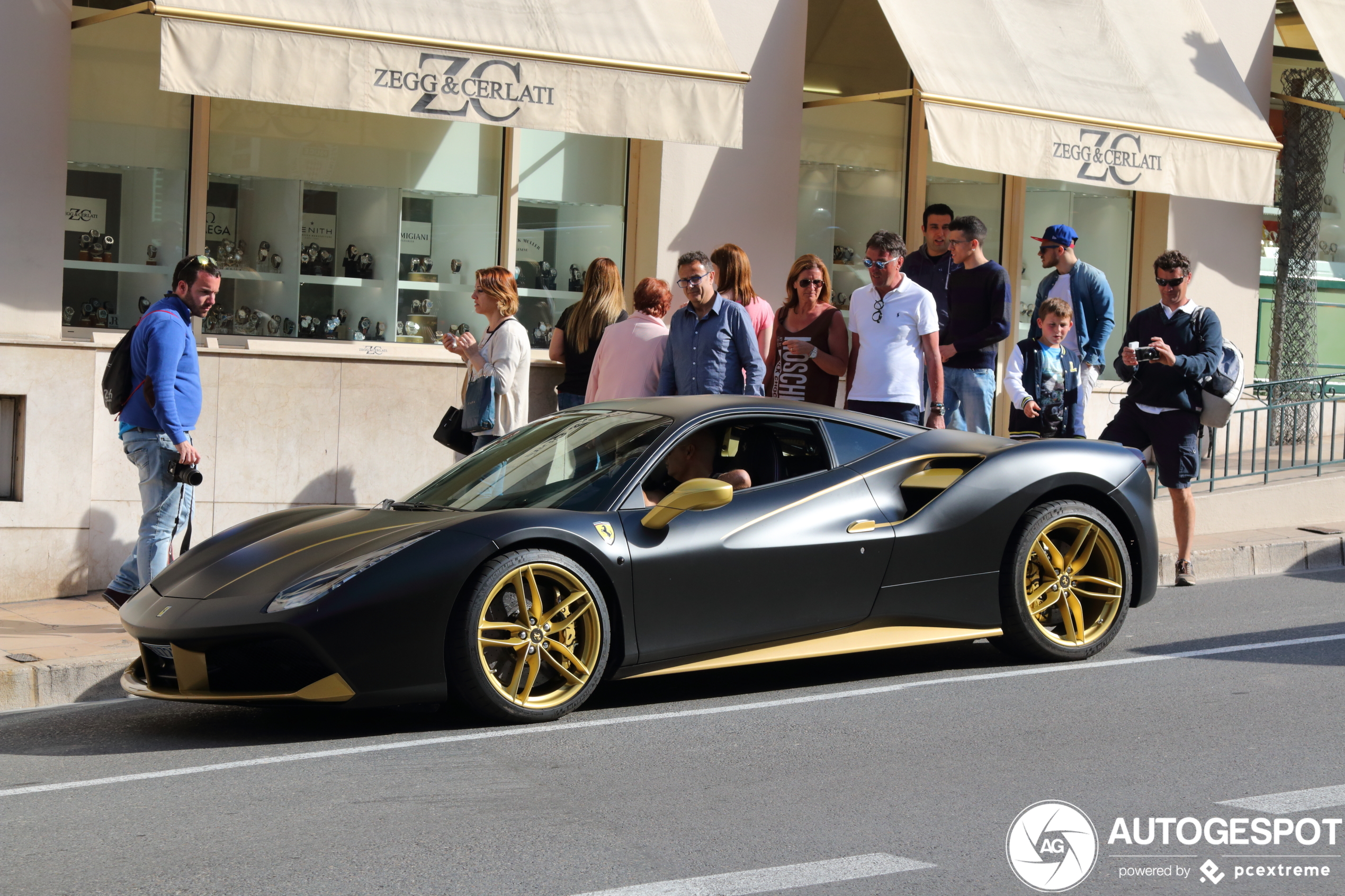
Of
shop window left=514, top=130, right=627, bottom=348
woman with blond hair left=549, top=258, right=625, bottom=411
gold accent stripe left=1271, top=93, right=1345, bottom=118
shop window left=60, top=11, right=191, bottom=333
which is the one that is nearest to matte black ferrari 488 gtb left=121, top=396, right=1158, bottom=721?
woman with blond hair left=549, top=258, right=625, bottom=411

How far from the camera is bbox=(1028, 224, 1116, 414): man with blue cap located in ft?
32.3

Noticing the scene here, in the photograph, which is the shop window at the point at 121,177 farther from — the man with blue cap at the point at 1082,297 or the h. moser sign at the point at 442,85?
the man with blue cap at the point at 1082,297

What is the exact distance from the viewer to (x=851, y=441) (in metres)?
6.66

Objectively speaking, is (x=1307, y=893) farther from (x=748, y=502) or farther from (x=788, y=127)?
(x=788, y=127)

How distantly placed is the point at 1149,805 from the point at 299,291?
295 inches

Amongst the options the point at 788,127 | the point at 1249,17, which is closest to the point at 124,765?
the point at 788,127

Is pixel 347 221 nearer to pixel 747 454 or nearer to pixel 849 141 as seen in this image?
pixel 849 141

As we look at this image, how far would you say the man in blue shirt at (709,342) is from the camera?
8.51 m

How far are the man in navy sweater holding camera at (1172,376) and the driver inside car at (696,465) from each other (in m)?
3.54

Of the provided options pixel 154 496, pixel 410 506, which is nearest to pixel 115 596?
pixel 154 496

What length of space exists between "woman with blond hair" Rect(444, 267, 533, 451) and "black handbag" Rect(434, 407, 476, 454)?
0.38 feet

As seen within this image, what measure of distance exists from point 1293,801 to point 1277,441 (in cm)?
790

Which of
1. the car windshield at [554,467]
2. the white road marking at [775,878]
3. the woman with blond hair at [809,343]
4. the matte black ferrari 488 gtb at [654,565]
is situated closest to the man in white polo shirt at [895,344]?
the woman with blond hair at [809,343]

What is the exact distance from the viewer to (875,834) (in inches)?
174
